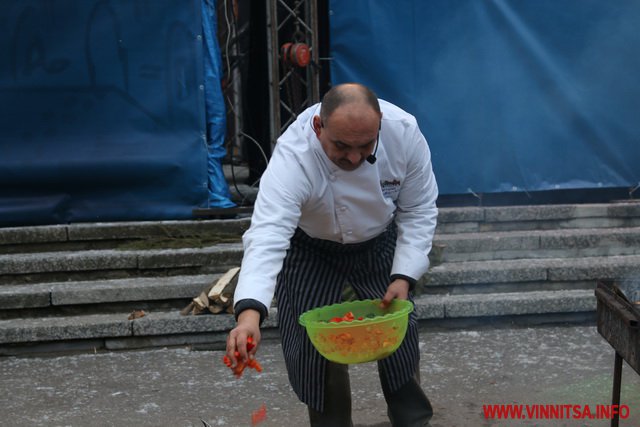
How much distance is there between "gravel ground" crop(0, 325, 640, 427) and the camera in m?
5.20

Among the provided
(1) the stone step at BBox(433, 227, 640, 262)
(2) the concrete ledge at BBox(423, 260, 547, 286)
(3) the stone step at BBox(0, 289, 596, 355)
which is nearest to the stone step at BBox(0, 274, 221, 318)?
(3) the stone step at BBox(0, 289, 596, 355)

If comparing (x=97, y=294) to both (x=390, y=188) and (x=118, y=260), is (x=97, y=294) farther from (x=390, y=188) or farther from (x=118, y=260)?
(x=390, y=188)

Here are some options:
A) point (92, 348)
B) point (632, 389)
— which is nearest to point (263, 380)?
point (92, 348)

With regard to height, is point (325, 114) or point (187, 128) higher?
point (325, 114)

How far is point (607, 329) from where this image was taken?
13.4 ft

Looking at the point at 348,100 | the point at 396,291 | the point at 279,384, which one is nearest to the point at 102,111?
the point at 279,384

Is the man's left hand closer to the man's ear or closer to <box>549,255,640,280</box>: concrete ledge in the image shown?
the man's ear

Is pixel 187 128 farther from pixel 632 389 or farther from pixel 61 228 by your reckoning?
pixel 632 389

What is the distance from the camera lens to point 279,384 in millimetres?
5754

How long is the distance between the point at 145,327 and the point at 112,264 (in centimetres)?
94

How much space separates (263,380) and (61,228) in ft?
9.01

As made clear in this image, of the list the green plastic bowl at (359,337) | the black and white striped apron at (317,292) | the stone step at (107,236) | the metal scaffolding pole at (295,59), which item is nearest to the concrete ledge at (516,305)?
the stone step at (107,236)

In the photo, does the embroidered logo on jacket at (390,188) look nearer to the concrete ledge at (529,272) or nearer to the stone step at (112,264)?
the concrete ledge at (529,272)

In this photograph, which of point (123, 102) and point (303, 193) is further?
point (123, 102)
